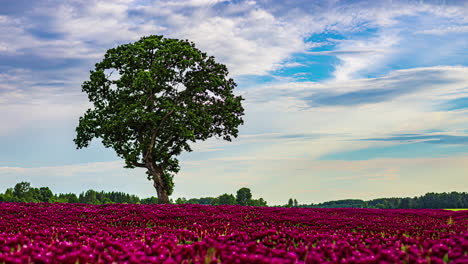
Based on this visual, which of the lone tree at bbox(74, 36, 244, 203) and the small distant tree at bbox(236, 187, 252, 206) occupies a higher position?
the lone tree at bbox(74, 36, 244, 203)

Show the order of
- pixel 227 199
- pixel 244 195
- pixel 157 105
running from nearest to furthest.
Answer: pixel 157 105, pixel 244 195, pixel 227 199

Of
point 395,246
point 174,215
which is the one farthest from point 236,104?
point 395,246

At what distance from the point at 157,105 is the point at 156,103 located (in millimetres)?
436

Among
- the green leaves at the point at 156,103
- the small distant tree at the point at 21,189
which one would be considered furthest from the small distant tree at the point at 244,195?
the small distant tree at the point at 21,189

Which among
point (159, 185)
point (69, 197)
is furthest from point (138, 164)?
point (69, 197)

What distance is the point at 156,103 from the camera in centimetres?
3381

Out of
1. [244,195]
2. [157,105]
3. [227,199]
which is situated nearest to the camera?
[157,105]

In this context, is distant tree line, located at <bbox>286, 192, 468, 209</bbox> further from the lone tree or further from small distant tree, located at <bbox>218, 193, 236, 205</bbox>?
the lone tree

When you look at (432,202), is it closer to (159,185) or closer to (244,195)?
(244,195)

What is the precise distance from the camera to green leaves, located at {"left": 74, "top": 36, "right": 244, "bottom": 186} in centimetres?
3238

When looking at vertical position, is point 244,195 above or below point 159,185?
below

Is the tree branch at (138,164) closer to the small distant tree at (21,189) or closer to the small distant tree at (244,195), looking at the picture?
the small distant tree at (244,195)

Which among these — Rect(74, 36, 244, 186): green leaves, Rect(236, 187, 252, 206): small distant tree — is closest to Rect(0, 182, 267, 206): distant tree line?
Rect(236, 187, 252, 206): small distant tree

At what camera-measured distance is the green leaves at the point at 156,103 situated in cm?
3238
